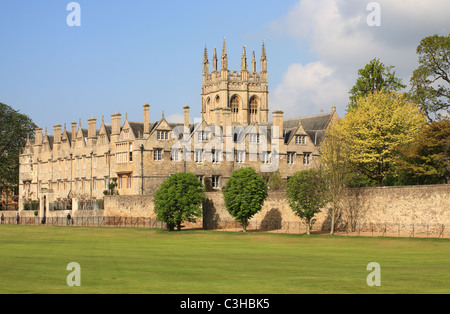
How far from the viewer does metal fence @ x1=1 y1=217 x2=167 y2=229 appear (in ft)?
261

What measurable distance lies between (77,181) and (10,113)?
2970cm

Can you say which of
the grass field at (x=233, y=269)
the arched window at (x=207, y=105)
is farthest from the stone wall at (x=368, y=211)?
the arched window at (x=207, y=105)

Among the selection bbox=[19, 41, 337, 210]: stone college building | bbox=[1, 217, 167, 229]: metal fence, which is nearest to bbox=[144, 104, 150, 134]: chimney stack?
bbox=[19, 41, 337, 210]: stone college building

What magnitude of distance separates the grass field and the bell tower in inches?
2884

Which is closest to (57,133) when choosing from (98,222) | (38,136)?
(38,136)

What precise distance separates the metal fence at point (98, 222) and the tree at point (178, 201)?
14.2 feet

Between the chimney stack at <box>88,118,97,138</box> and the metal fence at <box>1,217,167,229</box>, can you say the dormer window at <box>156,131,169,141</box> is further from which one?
the chimney stack at <box>88,118,97,138</box>

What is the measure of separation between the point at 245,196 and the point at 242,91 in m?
56.6

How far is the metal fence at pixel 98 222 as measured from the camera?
261ft

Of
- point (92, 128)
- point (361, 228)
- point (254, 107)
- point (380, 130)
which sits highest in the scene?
point (254, 107)

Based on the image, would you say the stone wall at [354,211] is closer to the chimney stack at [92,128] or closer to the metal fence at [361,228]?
the metal fence at [361,228]

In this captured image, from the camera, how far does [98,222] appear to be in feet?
278

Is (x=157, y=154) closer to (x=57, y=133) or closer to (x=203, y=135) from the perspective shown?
(x=203, y=135)

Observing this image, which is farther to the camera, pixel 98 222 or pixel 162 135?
pixel 162 135
